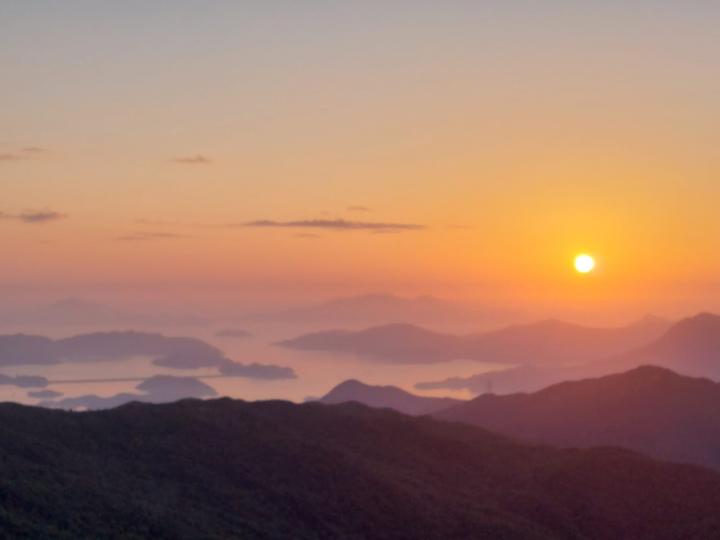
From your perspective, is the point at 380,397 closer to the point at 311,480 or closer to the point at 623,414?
the point at 623,414

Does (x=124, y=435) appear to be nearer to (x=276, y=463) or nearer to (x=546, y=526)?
(x=276, y=463)

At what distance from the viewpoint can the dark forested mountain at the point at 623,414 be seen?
66.4 metres

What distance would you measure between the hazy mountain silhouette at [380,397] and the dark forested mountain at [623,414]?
17171 mm

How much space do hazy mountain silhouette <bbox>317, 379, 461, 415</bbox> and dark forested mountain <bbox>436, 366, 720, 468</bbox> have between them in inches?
676

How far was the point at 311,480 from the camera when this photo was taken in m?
38.2

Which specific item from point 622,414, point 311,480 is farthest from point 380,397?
point 311,480

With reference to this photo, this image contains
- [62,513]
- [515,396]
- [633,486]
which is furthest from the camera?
[515,396]

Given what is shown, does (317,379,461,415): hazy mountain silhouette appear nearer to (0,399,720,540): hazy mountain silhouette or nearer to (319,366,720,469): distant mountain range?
(319,366,720,469): distant mountain range

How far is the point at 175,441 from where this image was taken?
40.0 metres

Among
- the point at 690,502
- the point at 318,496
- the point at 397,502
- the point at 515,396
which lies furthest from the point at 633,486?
the point at 515,396

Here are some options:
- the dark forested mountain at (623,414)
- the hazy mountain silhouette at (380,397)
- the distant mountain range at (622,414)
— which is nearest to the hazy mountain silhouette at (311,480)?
the distant mountain range at (622,414)

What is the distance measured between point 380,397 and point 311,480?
2342 inches

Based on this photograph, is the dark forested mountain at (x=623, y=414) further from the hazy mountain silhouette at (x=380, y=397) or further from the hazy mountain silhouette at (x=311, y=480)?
the hazy mountain silhouette at (x=311, y=480)

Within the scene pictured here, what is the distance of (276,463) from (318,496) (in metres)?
3.08
